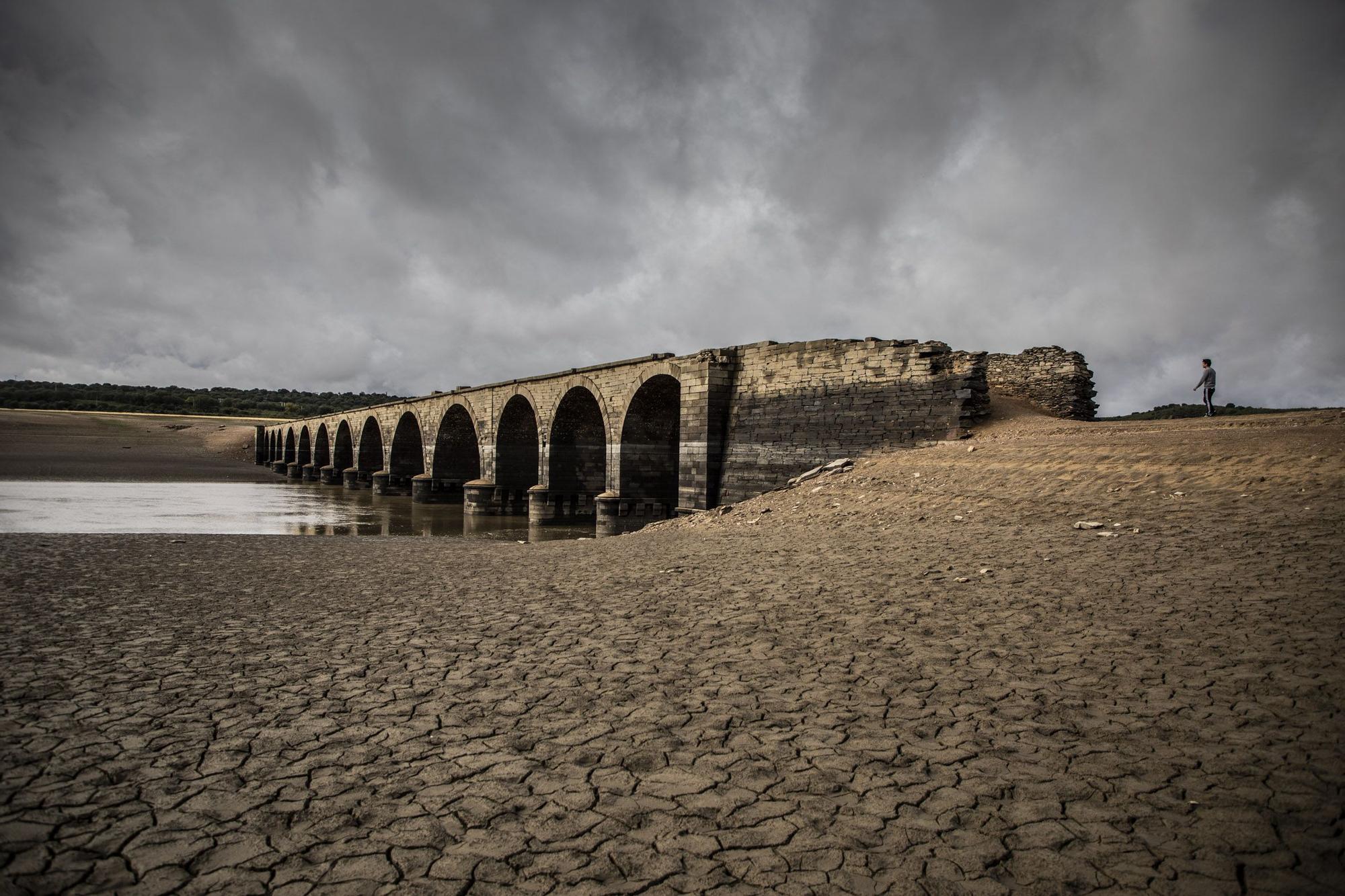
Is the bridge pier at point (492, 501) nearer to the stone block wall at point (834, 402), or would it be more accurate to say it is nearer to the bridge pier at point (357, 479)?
the stone block wall at point (834, 402)

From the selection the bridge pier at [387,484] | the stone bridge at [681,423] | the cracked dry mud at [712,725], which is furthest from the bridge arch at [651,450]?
the bridge pier at [387,484]

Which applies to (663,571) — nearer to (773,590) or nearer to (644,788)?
(773,590)

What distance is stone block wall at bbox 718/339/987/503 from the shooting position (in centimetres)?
1330

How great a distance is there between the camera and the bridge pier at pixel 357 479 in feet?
125

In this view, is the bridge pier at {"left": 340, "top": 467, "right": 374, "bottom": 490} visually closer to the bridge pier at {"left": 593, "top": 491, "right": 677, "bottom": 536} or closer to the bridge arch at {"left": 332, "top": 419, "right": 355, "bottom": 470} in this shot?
the bridge arch at {"left": 332, "top": 419, "right": 355, "bottom": 470}

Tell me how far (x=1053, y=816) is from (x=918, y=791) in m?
0.47

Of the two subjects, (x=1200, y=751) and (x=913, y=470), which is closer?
(x=1200, y=751)

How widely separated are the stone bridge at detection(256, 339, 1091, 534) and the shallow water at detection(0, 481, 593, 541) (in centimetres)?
194

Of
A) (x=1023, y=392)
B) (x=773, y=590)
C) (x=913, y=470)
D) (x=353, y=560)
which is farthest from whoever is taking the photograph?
(x=1023, y=392)

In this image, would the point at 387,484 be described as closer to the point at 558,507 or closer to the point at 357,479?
the point at 357,479

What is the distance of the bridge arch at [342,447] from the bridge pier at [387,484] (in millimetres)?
10354

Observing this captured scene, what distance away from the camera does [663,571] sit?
24.3 feet

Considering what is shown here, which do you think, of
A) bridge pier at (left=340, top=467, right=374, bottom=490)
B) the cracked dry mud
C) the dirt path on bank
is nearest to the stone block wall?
the cracked dry mud

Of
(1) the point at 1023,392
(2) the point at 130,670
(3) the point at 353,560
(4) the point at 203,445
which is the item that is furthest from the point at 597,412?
(4) the point at 203,445
